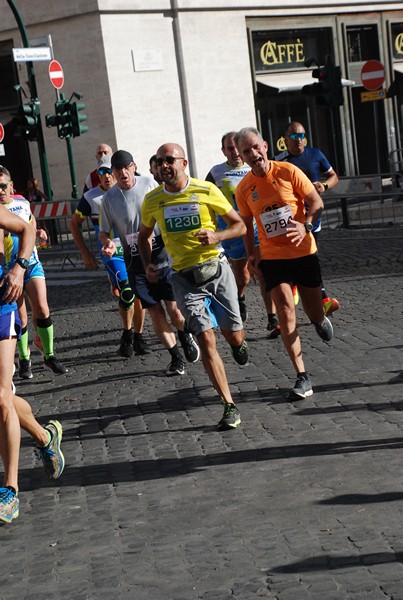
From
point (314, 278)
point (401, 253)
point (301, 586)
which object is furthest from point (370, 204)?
point (301, 586)

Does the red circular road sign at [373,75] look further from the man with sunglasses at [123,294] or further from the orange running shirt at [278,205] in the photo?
the orange running shirt at [278,205]

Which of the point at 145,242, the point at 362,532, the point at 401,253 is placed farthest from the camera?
the point at 401,253

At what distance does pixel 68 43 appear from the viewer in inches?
1139

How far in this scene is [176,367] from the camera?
946 cm

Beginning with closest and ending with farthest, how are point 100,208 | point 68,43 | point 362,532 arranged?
1. point 362,532
2. point 100,208
3. point 68,43

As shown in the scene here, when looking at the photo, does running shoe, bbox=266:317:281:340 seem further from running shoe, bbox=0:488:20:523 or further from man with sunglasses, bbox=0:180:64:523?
running shoe, bbox=0:488:20:523

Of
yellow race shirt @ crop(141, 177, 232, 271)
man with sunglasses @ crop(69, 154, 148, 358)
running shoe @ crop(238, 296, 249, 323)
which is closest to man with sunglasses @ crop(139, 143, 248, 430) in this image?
yellow race shirt @ crop(141, 177, 232, 271)

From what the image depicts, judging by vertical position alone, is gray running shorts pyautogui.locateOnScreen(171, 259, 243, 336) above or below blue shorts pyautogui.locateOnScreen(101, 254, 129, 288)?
above

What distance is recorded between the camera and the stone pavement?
4844mm

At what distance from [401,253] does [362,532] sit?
10.6m

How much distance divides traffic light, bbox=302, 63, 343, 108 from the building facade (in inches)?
147

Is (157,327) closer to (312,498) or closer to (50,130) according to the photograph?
(312,498)

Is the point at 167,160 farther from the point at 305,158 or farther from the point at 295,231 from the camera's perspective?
the point at 305,158

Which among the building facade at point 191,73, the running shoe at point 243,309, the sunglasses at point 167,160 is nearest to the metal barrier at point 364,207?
the running shoe at point 243,309
